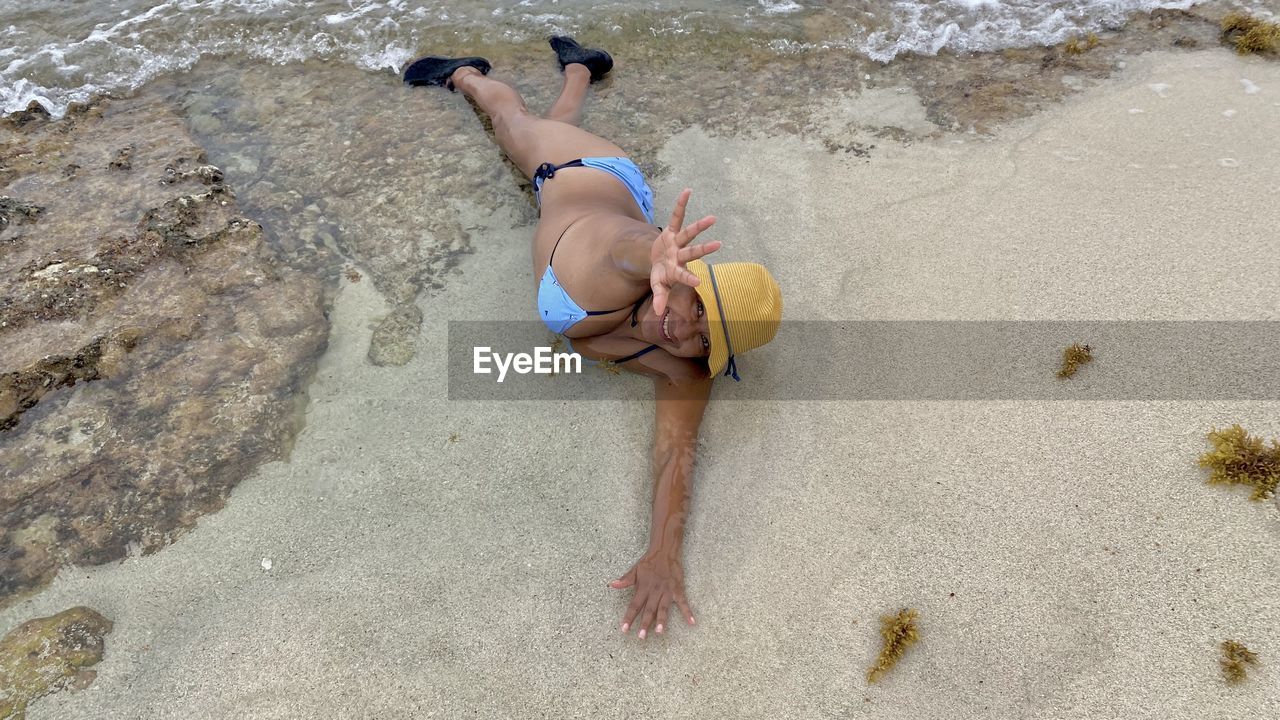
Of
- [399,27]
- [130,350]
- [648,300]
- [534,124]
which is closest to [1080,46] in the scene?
[534,124]

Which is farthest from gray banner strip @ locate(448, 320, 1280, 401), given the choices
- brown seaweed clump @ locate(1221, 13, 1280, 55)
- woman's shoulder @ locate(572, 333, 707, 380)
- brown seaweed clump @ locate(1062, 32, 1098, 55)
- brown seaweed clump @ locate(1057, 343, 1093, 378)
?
brown seaweed clump @ locate(1221, 13, 1280, 55)

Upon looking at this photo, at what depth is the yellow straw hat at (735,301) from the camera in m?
3.16

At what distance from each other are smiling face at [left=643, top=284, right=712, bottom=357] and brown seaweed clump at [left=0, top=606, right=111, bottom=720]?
2736mm

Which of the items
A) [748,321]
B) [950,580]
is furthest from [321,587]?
[950,580]

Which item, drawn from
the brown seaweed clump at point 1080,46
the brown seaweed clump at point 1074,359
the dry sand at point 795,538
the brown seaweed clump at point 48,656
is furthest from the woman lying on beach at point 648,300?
the brown seaweed clump at point 1080,46

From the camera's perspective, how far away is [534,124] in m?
4.91

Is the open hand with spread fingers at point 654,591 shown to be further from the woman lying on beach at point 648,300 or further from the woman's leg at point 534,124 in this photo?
the woman's leg at point 534,124

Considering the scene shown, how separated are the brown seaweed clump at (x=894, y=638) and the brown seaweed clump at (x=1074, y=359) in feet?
5.31

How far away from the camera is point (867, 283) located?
4215 mm

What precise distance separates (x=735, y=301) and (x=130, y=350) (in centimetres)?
333

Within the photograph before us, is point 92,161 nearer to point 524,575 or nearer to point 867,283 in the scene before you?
point 524,575

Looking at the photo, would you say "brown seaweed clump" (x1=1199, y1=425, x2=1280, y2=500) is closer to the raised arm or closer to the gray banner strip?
the gray banner strip

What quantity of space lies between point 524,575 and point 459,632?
367 millimetres

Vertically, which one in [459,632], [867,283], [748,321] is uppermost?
[748,321]
